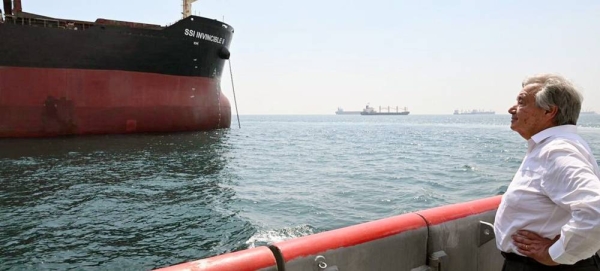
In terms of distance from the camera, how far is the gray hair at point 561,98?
1740mm

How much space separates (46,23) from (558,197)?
75.7 feet

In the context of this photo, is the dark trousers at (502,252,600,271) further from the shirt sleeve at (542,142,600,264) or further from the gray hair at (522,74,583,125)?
the gray hair at (522,74,583,125)

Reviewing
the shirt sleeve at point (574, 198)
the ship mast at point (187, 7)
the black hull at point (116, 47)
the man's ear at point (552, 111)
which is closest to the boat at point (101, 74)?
the black hull at point (116, 47)

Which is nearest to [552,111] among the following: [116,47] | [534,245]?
[534,245]

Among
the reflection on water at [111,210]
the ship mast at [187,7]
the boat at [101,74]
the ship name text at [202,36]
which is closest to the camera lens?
the reflection on water at [111,210]

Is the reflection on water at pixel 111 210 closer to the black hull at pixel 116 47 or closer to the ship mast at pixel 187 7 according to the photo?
the black hull at pixel 116 47

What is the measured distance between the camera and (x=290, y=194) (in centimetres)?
977

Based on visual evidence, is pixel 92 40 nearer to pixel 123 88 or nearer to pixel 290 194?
Answer: pixel 123 88

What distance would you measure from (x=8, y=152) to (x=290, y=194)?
11.6 m

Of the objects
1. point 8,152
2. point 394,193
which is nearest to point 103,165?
point 8,152

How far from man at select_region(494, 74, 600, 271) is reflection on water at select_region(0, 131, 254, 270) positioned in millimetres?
4536

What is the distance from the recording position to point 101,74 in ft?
66.9

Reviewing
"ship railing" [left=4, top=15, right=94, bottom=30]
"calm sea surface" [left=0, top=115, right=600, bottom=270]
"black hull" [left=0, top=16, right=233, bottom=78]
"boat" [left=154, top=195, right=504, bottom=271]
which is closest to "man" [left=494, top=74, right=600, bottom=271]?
"boat" [left=154, top=195, right=504, bottom=271]

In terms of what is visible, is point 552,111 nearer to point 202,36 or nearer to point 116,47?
point 116,47
